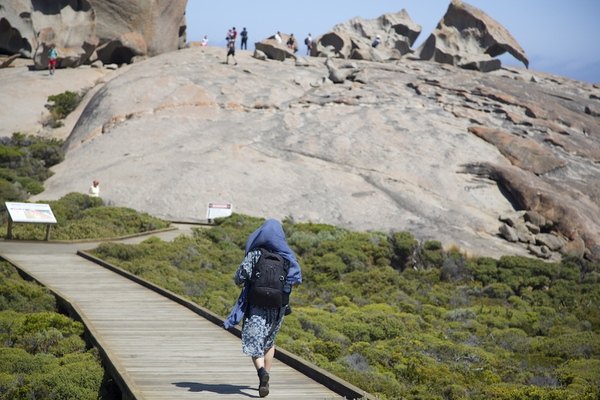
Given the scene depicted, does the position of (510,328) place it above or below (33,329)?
below

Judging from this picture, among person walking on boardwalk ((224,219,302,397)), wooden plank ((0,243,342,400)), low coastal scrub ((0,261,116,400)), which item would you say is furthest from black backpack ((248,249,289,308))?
low coastal scrub ((0,261,116,400))

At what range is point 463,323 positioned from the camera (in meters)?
19.9

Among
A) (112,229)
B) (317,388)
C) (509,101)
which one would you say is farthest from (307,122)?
(317,388)

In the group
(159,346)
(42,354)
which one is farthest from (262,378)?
(42,354)

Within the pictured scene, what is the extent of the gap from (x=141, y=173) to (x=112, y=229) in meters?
7.05

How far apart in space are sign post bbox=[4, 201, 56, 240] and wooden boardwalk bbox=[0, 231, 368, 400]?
527cm

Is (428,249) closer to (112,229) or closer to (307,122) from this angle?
(112,229)

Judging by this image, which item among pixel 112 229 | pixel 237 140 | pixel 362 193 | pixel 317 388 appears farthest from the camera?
pixel 237 140

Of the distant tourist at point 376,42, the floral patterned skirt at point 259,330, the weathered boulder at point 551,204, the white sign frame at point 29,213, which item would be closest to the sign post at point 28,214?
the white sign frame at point 29,213

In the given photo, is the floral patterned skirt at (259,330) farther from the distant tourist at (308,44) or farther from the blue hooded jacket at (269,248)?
the distant tourist at (308,44)

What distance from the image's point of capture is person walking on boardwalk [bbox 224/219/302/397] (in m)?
9.47

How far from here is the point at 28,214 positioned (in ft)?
78.2

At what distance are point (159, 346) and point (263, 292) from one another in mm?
2946

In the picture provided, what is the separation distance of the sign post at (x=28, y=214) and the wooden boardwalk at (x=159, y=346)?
5.27 meters
